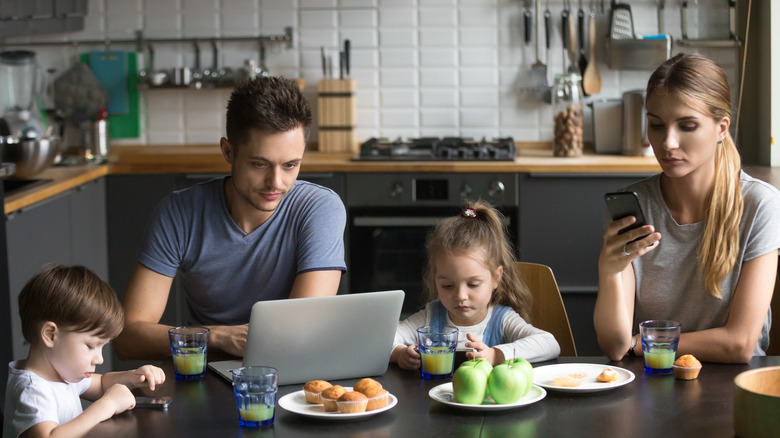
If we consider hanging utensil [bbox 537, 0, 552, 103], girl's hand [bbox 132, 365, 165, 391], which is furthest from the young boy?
hanging utensil [bbox 537, 0, 552, 103]

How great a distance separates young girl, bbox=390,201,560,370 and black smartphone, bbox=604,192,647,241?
34 cm

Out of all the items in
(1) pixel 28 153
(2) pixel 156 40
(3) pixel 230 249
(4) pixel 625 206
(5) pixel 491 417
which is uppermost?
(2) pixel 156 40

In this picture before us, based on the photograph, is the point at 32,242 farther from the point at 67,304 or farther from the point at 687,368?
the point at 687,368

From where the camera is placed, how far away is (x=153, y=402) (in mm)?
1657

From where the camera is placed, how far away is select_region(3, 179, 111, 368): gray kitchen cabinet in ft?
10.6

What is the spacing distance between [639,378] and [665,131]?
1.87 ft

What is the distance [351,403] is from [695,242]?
101 centimetres

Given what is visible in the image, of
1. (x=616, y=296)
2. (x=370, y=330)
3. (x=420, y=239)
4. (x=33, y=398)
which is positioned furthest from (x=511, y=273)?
(x=420, y=239)

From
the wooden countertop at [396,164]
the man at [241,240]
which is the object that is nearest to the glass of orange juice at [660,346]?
the man at [241,240]

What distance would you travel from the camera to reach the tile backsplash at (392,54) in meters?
4.52

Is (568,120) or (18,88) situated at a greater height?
(18,88)

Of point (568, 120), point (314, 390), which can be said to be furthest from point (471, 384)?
point (568, 120)

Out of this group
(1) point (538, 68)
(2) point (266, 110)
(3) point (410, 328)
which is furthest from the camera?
(1) point (538, 68)

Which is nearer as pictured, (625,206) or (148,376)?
(148,376)
